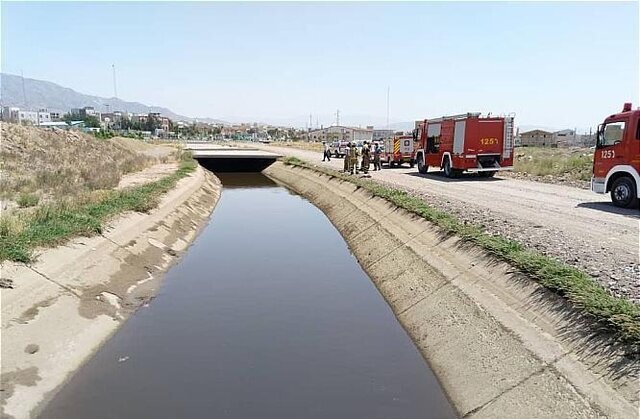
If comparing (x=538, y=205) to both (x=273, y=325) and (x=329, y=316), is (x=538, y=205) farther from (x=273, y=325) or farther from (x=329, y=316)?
(x=273, y=325)

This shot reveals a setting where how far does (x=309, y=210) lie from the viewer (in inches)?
1022

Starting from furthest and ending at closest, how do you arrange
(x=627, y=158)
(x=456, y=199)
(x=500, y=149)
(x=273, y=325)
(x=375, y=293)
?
1. (x=500, y=149)
2. (x=456, y=199)
3. (x=627, y=158)
4. (x=375, y=293)
5. (x=273, y=325)

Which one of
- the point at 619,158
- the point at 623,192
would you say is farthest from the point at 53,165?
the point at 623,192

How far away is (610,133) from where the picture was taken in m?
15.3

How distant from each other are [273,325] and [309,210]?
54.5 ft

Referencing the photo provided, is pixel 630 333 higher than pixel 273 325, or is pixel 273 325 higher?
pixel 630 333

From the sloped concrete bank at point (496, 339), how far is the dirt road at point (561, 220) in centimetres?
116

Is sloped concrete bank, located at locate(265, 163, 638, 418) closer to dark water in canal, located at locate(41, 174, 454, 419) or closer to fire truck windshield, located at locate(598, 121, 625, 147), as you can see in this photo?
dark water in canal, located at locate(41, 174, 454, 419)

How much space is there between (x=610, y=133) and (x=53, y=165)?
2824 cm

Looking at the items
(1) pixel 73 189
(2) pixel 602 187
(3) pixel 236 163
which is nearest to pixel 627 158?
(2) pixel 602 187

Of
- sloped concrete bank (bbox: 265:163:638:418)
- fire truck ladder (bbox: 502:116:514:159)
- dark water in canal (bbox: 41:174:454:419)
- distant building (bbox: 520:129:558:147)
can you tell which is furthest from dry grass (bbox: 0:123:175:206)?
distant building (bbox: 520:129:558:147)

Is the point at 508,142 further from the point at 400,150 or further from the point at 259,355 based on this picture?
the point at 259,355

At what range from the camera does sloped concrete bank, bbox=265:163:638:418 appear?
5535 millimetres

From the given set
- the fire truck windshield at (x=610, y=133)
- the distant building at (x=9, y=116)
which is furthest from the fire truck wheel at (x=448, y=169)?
the distant building at (x=9, y=116)
